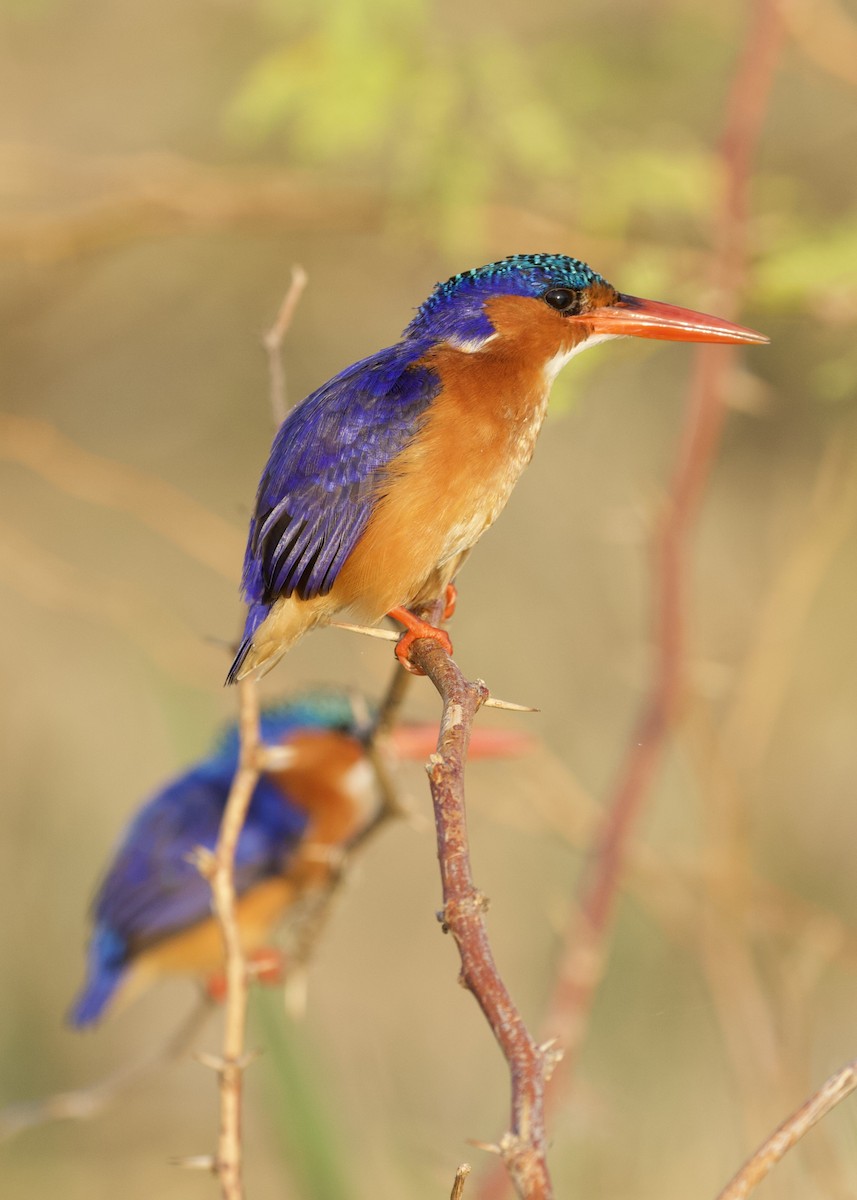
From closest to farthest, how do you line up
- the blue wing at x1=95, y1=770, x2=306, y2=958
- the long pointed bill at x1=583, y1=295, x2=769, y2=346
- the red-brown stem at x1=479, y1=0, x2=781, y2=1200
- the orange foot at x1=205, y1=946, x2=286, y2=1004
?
the long pointed bill at x1=583, y1=295, x2=769, y2=346 → the orange foot at x1=205, y1=946, x2=286, y2=1004 → the red-brown stem at x1=479, y1=0, x2=781, y2=1200 → the blue wing at x1=95, y1=770, x2=306, y2=958

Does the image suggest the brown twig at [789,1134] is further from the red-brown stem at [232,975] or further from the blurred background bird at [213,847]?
the blurred background bird at [213,847]

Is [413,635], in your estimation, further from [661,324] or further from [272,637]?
[661,324]

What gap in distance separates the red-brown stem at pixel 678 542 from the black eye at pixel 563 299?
66 cm

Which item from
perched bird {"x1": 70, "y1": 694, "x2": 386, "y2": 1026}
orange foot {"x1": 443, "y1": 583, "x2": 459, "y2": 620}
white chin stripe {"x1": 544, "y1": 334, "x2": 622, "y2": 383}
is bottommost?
orange foot {"x1": 443, "y1": 583, "x2": 459, "y2": 620}

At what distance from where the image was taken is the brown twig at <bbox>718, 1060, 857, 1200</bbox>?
0.80 meters

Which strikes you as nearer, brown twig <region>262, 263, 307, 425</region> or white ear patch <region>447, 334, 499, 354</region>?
brown twig <region>262, 263, 307, 425</region>

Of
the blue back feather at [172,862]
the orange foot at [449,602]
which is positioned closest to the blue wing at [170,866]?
the blue back feather at [172,862]

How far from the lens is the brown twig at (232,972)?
1.22 meters

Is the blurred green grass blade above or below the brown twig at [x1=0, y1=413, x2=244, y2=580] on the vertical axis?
below

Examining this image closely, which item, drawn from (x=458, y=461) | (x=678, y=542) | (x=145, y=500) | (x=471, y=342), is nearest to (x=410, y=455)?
(x=458, y=461)

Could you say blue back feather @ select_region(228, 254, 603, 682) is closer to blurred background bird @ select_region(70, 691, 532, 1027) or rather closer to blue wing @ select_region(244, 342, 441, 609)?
blue wing @ select_region(244, 342, 441, 609)

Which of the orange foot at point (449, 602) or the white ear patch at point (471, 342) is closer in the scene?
the white ear patch at point (471, 342)

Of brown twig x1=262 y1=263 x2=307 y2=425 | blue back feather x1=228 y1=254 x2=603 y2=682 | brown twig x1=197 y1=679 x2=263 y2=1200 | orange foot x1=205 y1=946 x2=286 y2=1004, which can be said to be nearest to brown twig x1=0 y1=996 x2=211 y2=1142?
orange foot x1=205 y1=946 x2=286 y2=1004

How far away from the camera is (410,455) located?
167 cm
